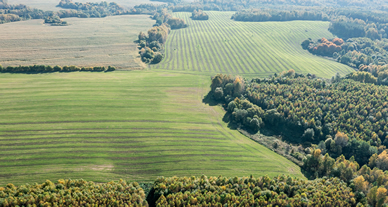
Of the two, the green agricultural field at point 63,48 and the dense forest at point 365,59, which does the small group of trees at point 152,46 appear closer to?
the green agricultural field at point 63,48

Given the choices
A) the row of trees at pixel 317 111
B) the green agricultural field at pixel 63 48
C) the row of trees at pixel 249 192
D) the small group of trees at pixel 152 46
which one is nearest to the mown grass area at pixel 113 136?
the row of trees at pixel 249 192

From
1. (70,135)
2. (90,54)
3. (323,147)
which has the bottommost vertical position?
(323,147)

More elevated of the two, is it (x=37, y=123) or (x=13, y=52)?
(x=13, y=52)

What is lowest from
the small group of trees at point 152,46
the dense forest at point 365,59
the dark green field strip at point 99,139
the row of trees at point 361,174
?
the row of trees at point 361,174

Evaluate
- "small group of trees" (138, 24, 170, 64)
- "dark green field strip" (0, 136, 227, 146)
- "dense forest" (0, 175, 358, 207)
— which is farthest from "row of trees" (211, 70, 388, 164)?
"small group of trees" (138, 24, 170, 64)

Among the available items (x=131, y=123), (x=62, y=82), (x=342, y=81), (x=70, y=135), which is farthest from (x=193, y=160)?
(x=342, y=81)

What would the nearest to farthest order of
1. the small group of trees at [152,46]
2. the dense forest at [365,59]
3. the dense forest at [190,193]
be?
the dense forest at [190,193] → the dense forest at [365,59] → the small group of trees at [152,46]

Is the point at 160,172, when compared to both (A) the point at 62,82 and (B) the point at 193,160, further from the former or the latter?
(A) the point at 62,82
